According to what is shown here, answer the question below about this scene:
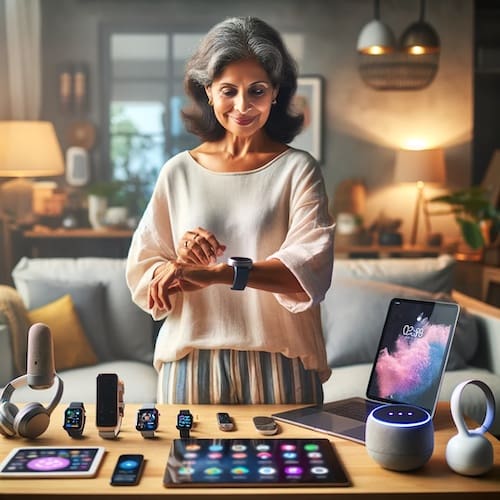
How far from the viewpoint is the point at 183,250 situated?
1548mm

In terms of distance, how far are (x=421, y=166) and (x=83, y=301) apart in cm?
278

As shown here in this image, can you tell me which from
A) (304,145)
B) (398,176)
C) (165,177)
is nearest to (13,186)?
(304,145)

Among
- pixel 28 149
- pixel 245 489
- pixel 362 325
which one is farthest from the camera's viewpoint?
pixel 28 149

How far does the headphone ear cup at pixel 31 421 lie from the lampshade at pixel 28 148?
3496 mm

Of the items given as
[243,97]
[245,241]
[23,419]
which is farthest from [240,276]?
[23,419]

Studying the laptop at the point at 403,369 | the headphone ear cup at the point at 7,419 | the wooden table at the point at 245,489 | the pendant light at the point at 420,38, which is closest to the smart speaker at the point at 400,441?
the wooden table at the point at 245,489

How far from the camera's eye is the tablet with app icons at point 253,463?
1.22m

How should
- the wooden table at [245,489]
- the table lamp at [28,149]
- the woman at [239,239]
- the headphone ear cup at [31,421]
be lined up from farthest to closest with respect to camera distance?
the table lamp at [28,149], the woman at [239,239], the headphone ear cup at [31,421], the wooden table at [245,489]

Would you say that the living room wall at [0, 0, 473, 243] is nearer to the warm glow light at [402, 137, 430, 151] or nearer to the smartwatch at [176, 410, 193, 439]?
the warm glow light at [402, 137, 430, 151]

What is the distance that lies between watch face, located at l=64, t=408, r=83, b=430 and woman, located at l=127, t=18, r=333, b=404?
0.76 ft

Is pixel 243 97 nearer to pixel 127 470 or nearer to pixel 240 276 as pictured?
pixel 240 276

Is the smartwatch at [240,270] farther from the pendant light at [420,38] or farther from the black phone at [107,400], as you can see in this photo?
the pendant light at [420,38]

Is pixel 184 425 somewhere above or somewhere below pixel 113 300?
above

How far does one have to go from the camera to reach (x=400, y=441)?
1.27 metres
